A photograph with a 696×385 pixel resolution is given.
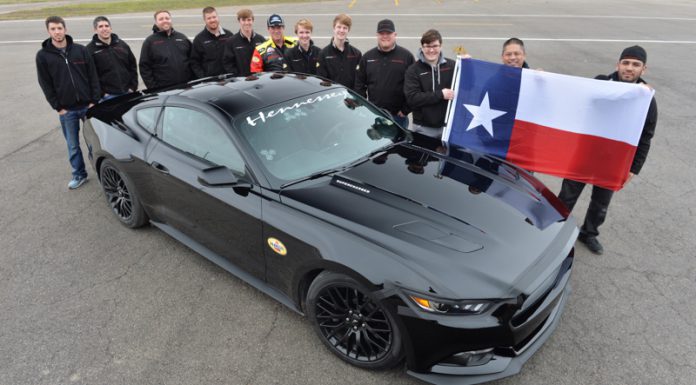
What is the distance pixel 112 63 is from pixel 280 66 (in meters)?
2.17

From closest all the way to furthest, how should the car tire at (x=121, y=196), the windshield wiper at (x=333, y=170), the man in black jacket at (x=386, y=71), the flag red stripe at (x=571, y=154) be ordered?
the windshield wiper at (x=333, y=170) < the flag red stripe at (x=571, y=154) < the car tire at (x=121, y=196) < the man in black jacket at (x=386, y=71)

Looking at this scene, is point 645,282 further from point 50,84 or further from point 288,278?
point 50,84

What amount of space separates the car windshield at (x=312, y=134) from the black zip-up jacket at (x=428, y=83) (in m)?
0.79

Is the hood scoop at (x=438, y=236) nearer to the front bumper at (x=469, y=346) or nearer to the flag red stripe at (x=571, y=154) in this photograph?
the front bumper at (x=469, y=346)

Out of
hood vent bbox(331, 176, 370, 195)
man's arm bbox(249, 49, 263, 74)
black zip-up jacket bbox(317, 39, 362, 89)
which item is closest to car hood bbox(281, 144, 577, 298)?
hood vent bbox(331, 176, 370, 195)

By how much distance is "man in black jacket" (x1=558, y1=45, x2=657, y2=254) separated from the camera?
3.85m

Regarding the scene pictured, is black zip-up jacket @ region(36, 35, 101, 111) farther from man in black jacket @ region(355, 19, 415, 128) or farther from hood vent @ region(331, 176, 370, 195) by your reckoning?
hood vent @ region(331, 176, 370, 195)

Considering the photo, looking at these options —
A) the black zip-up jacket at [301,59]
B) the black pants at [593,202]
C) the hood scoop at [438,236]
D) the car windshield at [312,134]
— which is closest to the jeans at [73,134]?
the black zip-up jacket at [301,59]

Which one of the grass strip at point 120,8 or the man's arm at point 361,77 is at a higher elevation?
the man's arm at point 361,77

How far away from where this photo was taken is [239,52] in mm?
6363

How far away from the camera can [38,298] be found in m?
3.67

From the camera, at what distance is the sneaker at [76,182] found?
5.46 meters

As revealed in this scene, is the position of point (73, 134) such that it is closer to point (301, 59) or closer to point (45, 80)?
point (45, 80)

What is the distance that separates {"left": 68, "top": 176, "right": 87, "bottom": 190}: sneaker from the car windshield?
Answer: 128 inches
